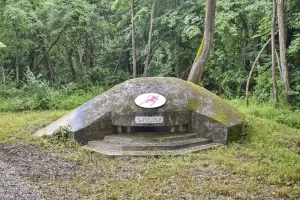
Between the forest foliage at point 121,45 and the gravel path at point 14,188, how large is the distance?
683 cm

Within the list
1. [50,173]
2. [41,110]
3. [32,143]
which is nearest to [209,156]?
[50,173]

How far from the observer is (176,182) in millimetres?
4672

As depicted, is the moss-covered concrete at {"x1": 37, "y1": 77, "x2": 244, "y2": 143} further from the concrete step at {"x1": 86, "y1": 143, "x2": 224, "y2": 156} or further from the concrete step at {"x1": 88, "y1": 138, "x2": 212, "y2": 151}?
the concrete step at {"x1": 86, "y1": 143, "x2": 224, "y2": 156}

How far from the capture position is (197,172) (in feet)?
16.8

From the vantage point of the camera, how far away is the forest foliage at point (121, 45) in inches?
473

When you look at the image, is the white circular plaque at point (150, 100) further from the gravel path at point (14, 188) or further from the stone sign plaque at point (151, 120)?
the gravel path at point (14, 188)

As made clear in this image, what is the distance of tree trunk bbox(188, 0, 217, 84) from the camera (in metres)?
9.70

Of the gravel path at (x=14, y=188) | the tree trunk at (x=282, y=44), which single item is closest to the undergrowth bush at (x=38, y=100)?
the gravel path at (x=14, y=188)

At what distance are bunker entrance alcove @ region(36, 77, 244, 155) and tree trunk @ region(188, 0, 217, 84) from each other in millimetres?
2386

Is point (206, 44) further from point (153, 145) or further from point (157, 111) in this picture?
point (153, 145)

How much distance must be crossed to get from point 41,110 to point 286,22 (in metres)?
9.08

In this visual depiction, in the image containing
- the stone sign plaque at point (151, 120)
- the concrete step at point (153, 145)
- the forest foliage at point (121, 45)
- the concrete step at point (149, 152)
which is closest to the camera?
the concrete step at point (149, 152)

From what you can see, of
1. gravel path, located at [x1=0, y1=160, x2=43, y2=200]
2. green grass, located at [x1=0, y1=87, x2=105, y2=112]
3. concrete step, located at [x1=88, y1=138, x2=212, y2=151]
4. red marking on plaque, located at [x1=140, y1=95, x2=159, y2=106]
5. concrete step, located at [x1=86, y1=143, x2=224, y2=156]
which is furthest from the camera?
green grass, located at [x1=0, y1=87, x2=105, y2=112]

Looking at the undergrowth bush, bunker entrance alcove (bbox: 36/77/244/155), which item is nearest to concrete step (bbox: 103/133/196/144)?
bunker entrance alcove (bbox: 36/77/244/155)
